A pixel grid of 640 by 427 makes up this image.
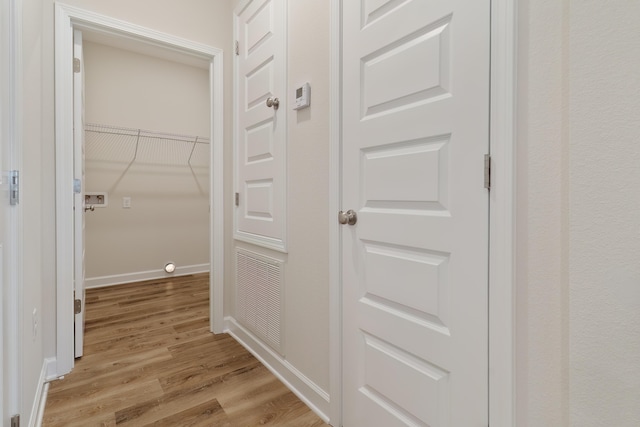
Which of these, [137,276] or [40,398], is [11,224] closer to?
[40,398]

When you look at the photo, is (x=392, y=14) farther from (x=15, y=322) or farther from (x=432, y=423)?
(x=15, y=322)

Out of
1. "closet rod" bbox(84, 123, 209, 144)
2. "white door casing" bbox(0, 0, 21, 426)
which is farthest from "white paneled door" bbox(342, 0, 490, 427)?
"closet rod" bbox(84, 123, 209, 144)

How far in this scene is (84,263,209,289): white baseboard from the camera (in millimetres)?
3748

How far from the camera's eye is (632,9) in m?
0.65

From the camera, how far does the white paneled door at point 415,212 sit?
0.96 metres

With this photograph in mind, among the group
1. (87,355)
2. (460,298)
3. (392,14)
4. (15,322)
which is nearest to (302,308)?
(460,298)

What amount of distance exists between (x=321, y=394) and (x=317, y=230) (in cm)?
82

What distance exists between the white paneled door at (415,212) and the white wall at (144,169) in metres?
3.51

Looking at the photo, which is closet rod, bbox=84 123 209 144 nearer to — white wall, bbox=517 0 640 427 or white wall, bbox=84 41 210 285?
white wall, bbox=84 41 210 285

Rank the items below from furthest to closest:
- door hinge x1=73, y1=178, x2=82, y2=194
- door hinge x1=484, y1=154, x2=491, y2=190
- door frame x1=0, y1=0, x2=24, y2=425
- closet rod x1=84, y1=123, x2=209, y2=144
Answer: closet rod x1=84, y1=123, x2=209, y2=144, door hinge x1=73, y1=178, x2=82, y2=194, door frame x1=0, y1=0, x2=24, y2=425, door hinge x1=484, y1=154, x2=491, y2=190

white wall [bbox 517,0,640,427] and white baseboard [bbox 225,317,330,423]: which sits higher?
white wall [bbox 517,0,640,427]

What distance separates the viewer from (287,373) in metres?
1.87

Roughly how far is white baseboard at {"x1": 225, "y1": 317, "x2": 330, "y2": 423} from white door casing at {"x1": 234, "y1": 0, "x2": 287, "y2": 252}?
2.22 ft

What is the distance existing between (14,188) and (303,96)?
4.06 ft
